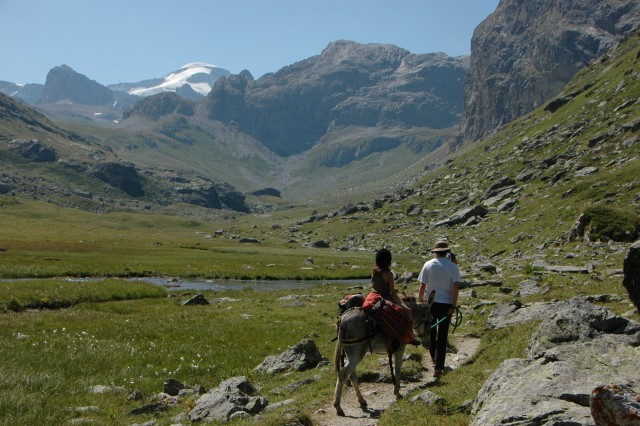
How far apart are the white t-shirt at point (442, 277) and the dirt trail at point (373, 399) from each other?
9.39 feet

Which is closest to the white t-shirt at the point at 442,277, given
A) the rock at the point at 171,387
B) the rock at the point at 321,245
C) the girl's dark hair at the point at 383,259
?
the girl's dark hair at the point at 383,259

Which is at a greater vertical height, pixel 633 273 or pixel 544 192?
pixel 633 273

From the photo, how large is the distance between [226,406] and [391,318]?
582 cm

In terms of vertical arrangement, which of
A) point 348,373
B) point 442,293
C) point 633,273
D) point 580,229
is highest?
point 633,273

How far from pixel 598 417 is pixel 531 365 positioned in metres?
3.73

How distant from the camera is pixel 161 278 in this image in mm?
69500

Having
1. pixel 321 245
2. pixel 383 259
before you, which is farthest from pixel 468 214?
pixel 383 259

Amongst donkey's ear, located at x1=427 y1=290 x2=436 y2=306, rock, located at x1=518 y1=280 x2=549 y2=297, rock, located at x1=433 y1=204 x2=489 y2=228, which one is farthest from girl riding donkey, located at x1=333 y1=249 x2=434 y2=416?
rock, located at x1=433 y1=204 x2=489 y2=228

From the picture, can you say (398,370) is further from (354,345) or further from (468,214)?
(468,214)

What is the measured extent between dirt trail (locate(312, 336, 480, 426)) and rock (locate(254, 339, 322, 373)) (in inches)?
163

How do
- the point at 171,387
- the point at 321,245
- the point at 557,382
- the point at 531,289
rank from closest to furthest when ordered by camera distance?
1. the point at 557,382
2. the point at 171,387
3. the point at 531,289
4. the point at 321,245

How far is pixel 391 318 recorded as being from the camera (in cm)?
1508

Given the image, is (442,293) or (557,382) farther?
(442,293)

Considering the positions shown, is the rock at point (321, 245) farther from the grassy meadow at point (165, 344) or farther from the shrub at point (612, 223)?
the shrub at point (612, 223)
